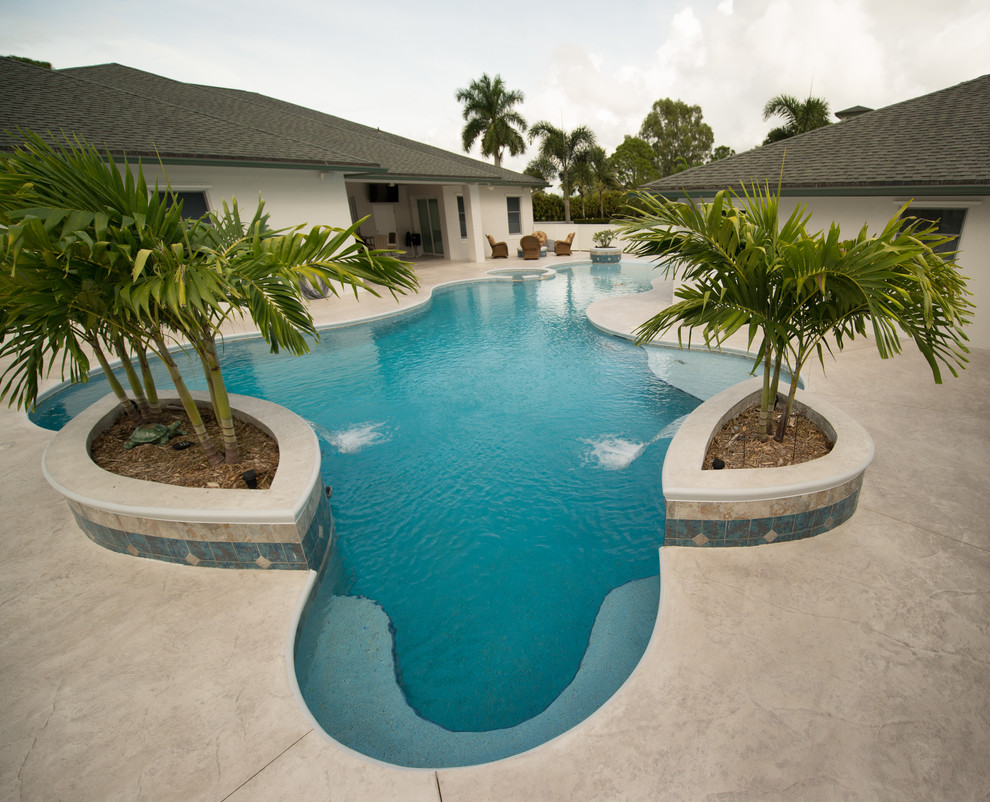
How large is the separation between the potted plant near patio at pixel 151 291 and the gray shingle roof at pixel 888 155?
26.2ft

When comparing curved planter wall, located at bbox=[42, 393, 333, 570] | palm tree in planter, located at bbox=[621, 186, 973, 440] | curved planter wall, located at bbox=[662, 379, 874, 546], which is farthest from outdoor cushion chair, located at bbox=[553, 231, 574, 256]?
curved planter wall, located at bbox=[42, 393, 333, 570]

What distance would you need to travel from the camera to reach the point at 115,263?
10.7ft

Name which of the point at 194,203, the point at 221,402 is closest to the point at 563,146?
the point at 194,203

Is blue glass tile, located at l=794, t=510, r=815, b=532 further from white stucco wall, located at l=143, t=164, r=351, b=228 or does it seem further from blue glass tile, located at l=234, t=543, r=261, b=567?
white stucco wall, located at l=143, t=164, r=351, b=228

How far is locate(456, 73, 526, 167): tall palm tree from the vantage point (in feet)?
96.3

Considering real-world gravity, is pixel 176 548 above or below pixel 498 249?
below

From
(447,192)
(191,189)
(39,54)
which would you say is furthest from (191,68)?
(191,189)

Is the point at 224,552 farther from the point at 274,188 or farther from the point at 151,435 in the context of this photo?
the point at 274,188

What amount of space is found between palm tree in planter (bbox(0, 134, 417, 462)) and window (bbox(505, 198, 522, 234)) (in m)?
21.0

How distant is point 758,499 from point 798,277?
151 centimetres

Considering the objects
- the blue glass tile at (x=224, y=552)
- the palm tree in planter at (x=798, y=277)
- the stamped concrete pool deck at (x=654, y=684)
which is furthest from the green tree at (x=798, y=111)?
the blue glass tile at (x=224, y=552)

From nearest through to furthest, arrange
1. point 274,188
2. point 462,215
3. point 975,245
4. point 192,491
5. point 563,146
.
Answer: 1. point 192,491
2. point 975,245
3. point 274,188
4. point 462,215
5. point 563,146

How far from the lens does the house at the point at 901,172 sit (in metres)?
7.71

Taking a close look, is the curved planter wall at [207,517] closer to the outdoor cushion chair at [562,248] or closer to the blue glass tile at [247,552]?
the blue glass tile at [247,552]
